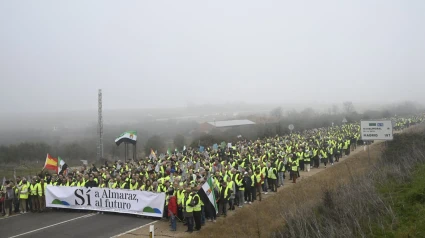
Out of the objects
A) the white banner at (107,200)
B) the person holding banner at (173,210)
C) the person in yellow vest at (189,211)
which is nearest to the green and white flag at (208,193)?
the person in yellow vest at (189,211)

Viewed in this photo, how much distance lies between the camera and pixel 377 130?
1961cm

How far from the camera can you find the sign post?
19359 mm

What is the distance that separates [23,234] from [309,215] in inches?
416

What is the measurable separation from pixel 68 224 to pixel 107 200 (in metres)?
1.83

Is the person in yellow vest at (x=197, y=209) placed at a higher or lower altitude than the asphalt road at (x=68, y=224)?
higher

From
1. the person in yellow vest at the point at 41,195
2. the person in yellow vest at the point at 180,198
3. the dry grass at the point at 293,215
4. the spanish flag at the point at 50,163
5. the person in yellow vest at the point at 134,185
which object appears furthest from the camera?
the spanish flag at the point at 50,163

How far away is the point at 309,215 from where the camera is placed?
10922 millimetres

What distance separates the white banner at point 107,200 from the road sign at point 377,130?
1188 centimetres

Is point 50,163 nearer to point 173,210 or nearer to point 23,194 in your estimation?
point 23,194

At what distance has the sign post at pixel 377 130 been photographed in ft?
63.5

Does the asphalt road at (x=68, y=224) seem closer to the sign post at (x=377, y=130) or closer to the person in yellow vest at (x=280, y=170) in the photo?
the person in yellow vest at (x=280, y=170)

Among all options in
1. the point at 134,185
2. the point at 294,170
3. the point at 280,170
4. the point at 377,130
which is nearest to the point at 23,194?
the point at 134,185

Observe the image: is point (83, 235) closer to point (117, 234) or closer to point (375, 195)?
point (117, 234)

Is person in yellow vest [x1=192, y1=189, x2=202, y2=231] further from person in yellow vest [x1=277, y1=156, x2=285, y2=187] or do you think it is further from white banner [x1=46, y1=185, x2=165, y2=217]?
person in yellow vest [x1=277, y1=156, x2=285, y2=187]
